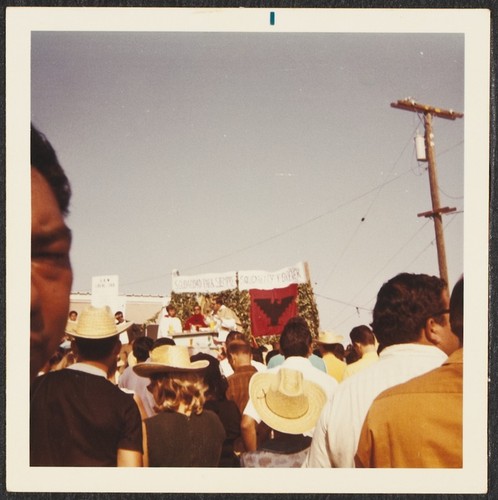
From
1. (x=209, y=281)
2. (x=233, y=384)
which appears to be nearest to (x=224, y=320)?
(x=209, y=281)

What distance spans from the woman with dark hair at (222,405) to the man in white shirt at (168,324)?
169 millimetres

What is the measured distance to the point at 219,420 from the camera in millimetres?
2625

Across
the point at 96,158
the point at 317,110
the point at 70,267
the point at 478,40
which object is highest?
the point at 478,40

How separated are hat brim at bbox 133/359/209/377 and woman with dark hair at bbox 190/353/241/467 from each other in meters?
0.05

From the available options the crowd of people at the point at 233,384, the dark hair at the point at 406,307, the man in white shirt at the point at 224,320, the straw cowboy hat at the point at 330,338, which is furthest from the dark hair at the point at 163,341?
the dark hair at the point at 406,307

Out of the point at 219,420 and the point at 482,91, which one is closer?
the point at 219,420

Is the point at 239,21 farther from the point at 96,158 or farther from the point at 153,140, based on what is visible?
the point at 96,158

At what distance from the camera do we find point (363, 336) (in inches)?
112

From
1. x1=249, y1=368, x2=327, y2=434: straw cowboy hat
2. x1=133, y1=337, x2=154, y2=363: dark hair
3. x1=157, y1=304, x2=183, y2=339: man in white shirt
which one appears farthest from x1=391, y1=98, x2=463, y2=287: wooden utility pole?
x1=133, y1=337, x2=154, y2=363: dark hair

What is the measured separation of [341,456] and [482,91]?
1.73 meters

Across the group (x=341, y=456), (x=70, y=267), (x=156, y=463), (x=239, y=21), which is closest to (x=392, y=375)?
(x=341, y=456)

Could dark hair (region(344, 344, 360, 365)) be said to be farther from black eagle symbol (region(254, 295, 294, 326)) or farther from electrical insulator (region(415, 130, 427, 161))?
electrical insulator (region(415, 130, 427, 161))

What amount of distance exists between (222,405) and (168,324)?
45 cm

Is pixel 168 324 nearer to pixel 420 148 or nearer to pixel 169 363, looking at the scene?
pixel 169 363
